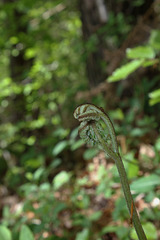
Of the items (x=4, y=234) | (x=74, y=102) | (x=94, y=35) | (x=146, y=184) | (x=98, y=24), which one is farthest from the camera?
(x=74, y=102)

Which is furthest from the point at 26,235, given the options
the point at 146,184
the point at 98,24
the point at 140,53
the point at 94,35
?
the point at 98,24

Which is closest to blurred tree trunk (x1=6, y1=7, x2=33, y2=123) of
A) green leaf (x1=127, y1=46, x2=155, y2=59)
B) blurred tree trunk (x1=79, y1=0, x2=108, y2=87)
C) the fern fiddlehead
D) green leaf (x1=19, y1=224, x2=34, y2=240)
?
blurred tree trunk (x1=79, y1=0, x2=108, y2=87)

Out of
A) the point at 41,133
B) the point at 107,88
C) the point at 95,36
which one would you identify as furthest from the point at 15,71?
the point at 107,88

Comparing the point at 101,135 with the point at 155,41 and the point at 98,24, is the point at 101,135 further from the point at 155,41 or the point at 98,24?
the point at 98,24

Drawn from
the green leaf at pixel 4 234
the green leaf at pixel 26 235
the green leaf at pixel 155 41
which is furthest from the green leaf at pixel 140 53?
the green leaf at pixel 4 234

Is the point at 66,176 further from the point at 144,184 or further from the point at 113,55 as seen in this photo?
the point at 113,55

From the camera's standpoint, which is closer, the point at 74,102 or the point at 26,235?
the point at 26,235
